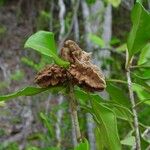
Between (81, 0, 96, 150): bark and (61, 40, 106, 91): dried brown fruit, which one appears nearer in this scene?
(61, 40, 106, 91): dried brown fruit

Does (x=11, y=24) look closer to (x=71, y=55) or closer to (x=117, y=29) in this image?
(x=117, y=29)

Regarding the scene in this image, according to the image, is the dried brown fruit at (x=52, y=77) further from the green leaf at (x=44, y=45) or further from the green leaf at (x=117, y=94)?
the green leaf at (x=117, y=94)

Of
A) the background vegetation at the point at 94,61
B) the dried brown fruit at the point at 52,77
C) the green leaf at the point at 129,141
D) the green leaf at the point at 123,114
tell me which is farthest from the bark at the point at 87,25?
the dried brown fruit at the point at 52,77

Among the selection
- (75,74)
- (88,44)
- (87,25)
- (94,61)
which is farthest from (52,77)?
(87,25)

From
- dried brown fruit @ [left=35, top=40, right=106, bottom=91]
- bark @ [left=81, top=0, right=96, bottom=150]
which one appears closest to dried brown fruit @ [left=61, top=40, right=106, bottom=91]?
dried brown fruit @ [left=35, top=40, right=106, bottom=91]

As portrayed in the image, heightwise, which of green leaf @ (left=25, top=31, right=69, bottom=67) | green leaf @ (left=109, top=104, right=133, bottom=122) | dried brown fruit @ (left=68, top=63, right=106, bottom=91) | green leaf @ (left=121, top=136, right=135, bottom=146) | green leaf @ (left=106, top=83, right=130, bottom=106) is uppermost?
green leaf @ (left=25, top=31, right=69, bottom=67)

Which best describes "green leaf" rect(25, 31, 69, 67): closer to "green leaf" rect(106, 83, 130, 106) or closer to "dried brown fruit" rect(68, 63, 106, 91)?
"dried brown fruit" rect(68, 63, 106, 91)

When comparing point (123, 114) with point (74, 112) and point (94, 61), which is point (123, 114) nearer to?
point (74, 112)

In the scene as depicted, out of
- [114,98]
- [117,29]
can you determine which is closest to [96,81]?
[114,98]
